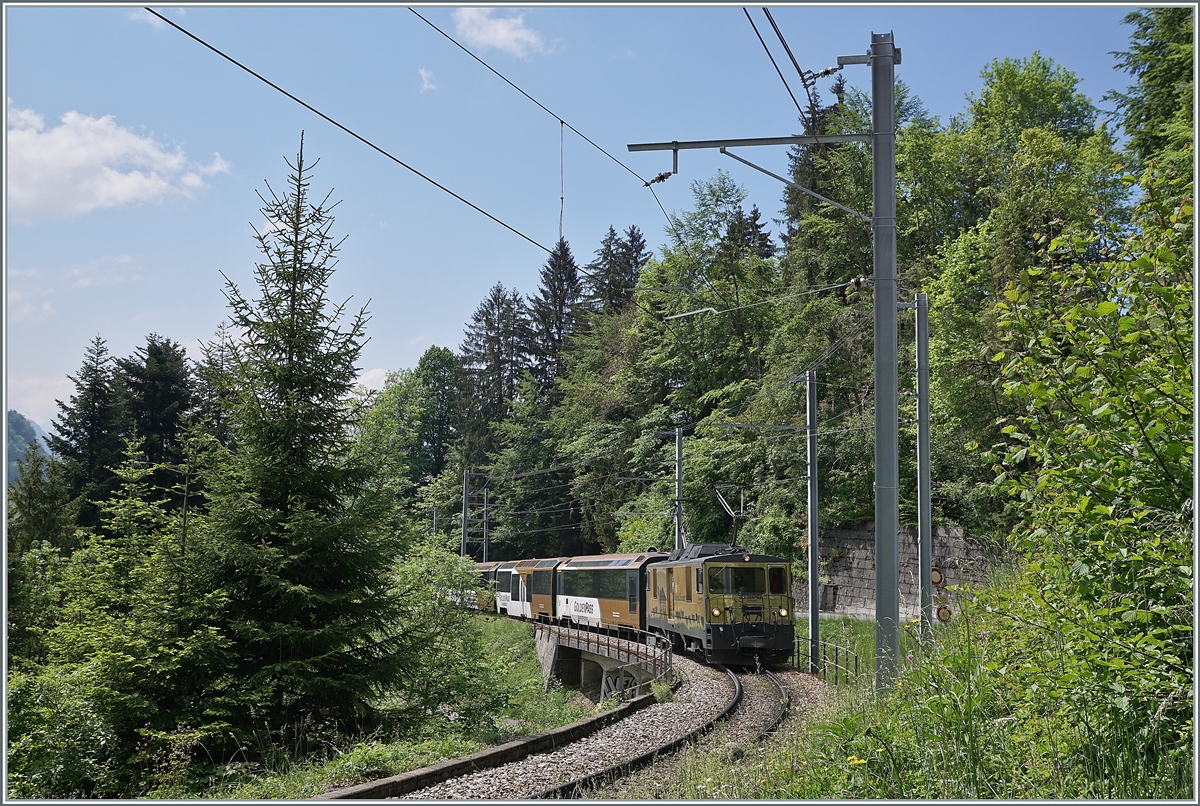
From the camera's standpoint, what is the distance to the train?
746 inches

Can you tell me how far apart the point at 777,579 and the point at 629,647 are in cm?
438

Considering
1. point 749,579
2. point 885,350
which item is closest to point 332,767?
point 885,350

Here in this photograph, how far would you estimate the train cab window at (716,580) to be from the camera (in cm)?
1906

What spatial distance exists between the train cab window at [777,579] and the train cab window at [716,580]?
116 cm

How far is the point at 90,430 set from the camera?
35.8 m

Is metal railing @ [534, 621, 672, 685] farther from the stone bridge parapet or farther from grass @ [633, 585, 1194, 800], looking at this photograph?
grass @ [633, 585, 1194, 800]

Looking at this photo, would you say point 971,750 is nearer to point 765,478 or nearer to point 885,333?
point 885,333

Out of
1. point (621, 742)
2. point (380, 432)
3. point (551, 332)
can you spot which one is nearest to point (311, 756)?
point (621, 742)

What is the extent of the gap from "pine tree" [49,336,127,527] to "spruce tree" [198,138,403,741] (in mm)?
26017

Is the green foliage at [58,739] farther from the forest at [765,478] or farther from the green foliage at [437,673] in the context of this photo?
the green foliage at [437,673]

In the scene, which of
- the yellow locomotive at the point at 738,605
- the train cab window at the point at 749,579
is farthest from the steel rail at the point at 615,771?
the train cab window at the point at 749,579

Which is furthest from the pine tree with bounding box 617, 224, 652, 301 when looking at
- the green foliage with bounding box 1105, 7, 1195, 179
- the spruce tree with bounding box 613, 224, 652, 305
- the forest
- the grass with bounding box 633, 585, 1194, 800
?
the grass with bounding box 633, 585, 1194, 800

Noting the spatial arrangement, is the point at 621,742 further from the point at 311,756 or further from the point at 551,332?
the point at 551,332

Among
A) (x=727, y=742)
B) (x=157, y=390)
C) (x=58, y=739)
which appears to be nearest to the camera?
(x=58, y=739)
